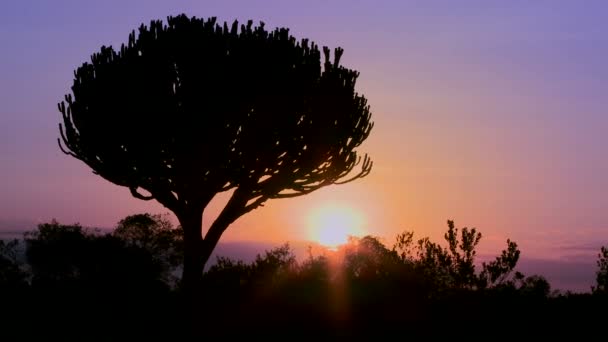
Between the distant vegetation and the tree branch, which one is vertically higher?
the tree branch

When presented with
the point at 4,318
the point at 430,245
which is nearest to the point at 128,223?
the point at 430,245

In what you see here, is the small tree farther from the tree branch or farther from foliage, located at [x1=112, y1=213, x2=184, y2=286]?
foliage, located at [x1=112, y1=213, x2=184, y2=286]

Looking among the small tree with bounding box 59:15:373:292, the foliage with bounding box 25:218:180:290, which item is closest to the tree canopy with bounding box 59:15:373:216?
the small tree with bounding box 59:15:373:292

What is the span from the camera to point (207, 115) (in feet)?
68.2

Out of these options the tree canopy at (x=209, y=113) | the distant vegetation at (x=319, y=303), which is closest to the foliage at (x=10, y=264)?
the distant vegetation at (x=319, y=303)

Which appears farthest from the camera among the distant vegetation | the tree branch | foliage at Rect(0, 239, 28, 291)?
foliage at Rect(0, 239, 28, 291)

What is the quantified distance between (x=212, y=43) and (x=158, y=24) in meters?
→ 1.91

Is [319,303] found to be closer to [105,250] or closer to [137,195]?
[137,195]

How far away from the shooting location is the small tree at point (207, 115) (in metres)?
20.9

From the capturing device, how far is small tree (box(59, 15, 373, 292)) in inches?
823

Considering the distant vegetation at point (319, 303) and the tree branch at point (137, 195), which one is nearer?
the distant vegetation at point (319, 303)

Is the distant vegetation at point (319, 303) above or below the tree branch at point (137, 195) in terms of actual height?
below

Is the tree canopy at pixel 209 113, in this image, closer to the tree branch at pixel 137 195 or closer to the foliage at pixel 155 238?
the tree branch at pixel 137 195

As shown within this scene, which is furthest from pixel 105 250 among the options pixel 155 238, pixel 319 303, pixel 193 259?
pixel 319 303
